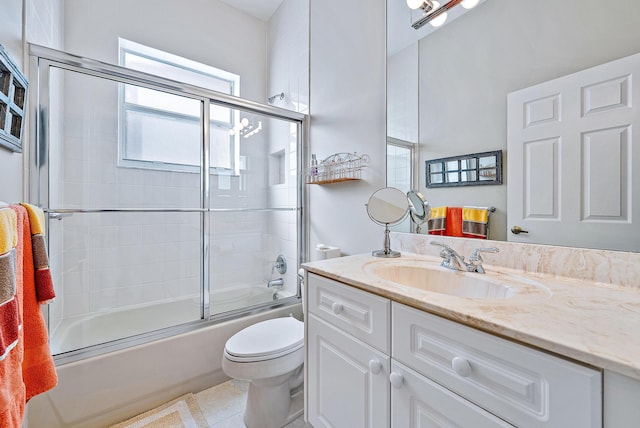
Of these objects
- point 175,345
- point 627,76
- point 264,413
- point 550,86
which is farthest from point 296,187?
point 627,76

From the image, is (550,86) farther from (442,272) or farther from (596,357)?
(596,357)

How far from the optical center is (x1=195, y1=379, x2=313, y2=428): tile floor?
4.56ft

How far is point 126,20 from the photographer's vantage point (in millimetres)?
2004

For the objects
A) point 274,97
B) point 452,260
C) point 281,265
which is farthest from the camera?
point 274,97

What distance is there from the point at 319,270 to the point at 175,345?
1116 mm

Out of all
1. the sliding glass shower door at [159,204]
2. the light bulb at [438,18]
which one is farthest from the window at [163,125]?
the light bulb at [438,18]

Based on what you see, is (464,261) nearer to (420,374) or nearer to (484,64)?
(420,374)

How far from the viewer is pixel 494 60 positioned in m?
1.08

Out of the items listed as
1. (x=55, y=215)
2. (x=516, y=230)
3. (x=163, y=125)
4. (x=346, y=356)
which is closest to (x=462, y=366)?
(x=346, y=356)

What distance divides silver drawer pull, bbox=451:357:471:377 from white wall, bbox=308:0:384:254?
3.10 feet

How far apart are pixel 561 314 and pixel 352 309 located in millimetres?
560

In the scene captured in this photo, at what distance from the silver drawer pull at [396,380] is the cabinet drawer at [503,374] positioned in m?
0.05

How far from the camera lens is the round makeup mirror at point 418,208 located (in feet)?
4.30

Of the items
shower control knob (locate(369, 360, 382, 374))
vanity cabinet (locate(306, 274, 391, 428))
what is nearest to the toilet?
vanity cabinet (locate(306, 274, 391, 428))
